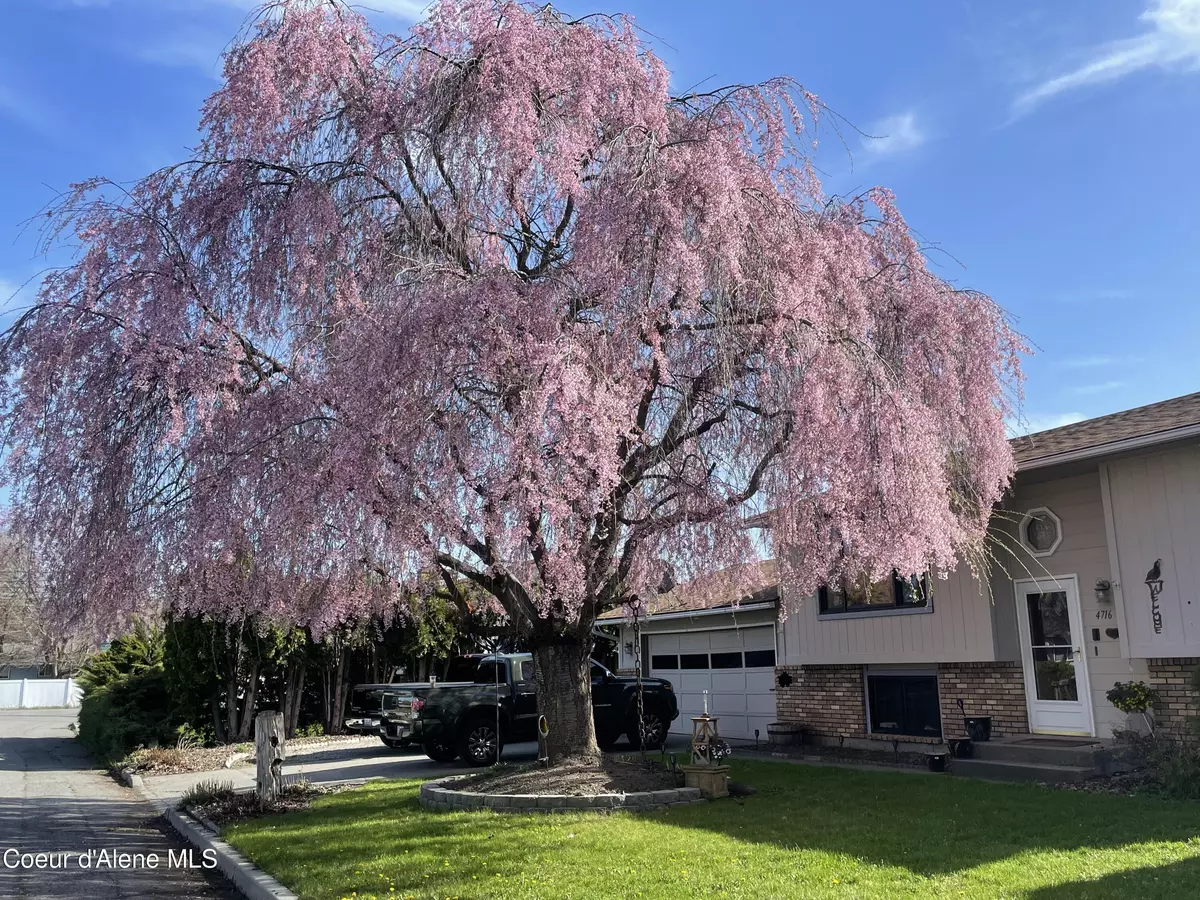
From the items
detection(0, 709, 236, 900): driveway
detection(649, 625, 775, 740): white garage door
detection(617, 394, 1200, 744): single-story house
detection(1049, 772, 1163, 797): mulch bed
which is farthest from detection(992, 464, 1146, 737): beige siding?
detection(0, 709, 236, 900): driveway

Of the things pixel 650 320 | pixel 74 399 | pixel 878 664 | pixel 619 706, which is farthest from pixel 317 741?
pixel 650 320

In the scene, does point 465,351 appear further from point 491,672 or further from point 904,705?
point 491,672

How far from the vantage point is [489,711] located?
16672mm

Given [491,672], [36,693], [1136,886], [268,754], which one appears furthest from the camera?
[36,693]

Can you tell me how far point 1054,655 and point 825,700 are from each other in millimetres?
4560

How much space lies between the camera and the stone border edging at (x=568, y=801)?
10.3 metres

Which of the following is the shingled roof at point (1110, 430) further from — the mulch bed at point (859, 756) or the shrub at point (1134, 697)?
the mulch bed at point (859, 756)

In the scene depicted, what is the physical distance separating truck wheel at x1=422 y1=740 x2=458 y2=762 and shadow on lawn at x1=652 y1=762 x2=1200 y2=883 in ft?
22.0

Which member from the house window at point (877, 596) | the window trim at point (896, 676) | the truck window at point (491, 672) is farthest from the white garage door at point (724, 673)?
the truck window at point (491, 672)

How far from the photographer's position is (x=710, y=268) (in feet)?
30.9

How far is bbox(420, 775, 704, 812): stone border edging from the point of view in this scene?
10289 millimetres

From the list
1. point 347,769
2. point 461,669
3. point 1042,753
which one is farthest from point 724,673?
point 1042,753

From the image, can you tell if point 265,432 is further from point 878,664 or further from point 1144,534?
point 878,664

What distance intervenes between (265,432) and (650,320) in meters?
3.70
